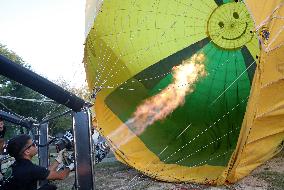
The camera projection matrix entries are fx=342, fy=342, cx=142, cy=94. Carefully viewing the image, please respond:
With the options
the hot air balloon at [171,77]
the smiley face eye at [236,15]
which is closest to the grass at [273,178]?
the hot air balloon at [171,77]

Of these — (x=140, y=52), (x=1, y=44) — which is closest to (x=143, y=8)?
(x=140, y=52)

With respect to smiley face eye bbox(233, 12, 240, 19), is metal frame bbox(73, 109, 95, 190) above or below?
below

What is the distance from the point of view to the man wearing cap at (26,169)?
10.8 feet

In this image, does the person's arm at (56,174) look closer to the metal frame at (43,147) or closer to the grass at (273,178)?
the metal frame at (43,147)

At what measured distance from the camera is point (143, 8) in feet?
22.5

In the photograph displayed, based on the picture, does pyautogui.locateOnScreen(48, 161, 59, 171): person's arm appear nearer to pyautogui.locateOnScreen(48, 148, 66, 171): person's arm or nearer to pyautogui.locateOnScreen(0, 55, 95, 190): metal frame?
pyautogui.locateOnScreen(48, 148, 66, 171): person's arm

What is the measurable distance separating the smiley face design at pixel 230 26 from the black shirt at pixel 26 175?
14.8ft

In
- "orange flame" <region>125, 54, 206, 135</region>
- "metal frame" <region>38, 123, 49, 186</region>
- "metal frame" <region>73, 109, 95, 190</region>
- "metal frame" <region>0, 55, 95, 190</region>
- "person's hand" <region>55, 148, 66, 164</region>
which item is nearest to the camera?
"metal frame" <region>0, 55, 95, 190</region>

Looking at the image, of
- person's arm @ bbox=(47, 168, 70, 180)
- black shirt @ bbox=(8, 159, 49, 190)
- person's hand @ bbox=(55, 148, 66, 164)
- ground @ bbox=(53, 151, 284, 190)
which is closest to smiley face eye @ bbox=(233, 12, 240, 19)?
ground @ bbox=(53, 151, 284, 190)

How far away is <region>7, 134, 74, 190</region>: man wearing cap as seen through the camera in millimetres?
3287

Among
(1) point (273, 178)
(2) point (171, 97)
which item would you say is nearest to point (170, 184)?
(1) point (273, 178)

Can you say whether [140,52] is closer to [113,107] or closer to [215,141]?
[113,107]

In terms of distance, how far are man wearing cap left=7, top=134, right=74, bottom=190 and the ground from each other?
2431 mm

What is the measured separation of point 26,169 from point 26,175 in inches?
2.4
